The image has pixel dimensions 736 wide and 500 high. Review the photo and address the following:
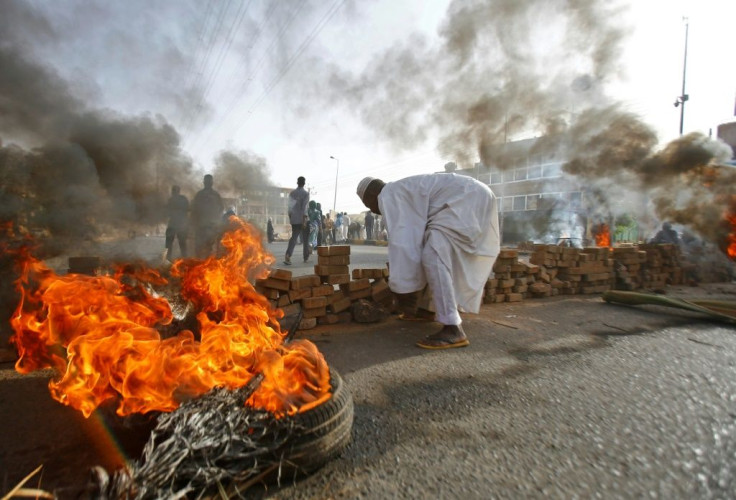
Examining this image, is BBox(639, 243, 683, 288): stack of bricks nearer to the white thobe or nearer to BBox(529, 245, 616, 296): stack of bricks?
BBox(529, 245, 616, 296): stack of bricks

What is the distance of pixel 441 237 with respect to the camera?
3.91 m

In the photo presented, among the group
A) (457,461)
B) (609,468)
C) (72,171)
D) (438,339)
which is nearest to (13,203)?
(72,171)

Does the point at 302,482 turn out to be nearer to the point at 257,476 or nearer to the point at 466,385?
the point at 257,476

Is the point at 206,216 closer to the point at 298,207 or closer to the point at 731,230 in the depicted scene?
the point at 298,207

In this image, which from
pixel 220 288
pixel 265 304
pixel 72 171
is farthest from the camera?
pixel 72 171

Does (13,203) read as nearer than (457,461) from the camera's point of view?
No

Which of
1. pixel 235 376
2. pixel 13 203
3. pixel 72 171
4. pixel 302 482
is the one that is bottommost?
pixel 302 482

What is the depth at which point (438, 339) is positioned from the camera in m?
3.65

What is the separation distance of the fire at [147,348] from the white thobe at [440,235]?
1.54 metres

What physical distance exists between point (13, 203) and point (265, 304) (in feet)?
8.94

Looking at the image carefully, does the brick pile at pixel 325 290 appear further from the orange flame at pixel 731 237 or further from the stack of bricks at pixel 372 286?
the orange flame at pixel 731 237

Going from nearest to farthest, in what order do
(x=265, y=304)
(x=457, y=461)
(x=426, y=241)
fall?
(x=457, y=461) < (x=265, y=304) < (x=426, y=241)

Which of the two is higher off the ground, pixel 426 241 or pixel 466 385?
pixel 426 241

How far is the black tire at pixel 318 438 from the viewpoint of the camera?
1.62 m
